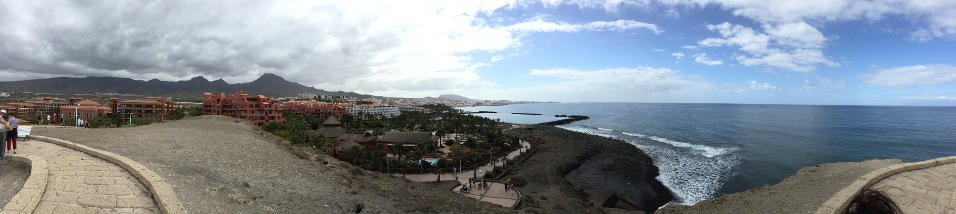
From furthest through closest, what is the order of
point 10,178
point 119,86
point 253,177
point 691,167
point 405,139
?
point 119,86 → point 405,139 → point 691,167 → point 253,177 → point 10,178

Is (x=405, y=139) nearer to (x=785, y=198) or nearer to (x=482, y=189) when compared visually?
(x=482, y=189)

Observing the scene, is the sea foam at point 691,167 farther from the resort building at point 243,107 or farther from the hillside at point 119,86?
the hillside at point 119,86

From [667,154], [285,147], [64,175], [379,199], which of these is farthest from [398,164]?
[667,154]

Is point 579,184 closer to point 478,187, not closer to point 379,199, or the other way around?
point 478,187

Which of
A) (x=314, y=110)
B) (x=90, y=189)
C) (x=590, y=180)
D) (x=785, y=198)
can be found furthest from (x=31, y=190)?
(x=314, y=110)

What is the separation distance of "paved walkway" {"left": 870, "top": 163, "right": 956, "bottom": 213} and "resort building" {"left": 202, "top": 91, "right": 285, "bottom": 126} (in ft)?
163

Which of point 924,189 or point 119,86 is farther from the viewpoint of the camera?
point 119,86

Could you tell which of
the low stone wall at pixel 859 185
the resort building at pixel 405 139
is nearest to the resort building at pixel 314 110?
the resort building at pixel 405 139

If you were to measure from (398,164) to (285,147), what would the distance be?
1377cm

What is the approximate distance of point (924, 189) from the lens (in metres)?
9.86

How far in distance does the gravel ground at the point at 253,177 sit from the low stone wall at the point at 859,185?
28.6 feet

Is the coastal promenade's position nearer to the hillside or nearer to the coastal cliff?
the coastal cliff

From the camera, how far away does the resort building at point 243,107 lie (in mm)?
41938

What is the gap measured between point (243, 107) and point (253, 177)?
39.3 meters
